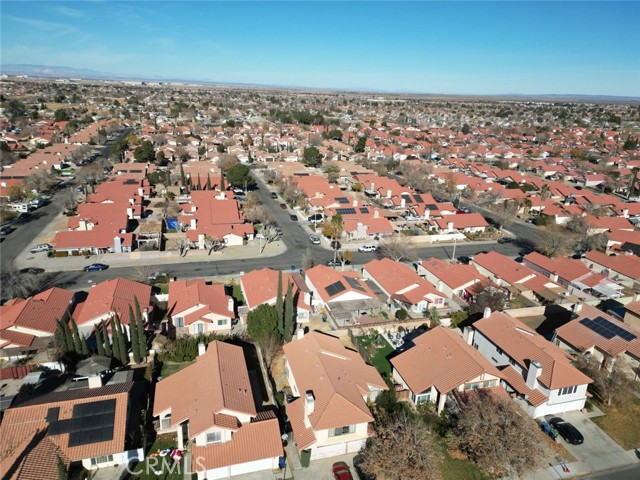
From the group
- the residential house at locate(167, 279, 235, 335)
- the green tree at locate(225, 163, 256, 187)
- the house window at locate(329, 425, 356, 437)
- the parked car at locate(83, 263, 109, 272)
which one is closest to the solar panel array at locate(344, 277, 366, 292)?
the residential house at locate(167, 279, 235, 335)

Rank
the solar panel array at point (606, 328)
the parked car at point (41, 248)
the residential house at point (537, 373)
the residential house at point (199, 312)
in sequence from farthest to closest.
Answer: the parked car at point (41, 248), the residential house at point (199, 312), the solar panel array at point (606, 328), the residential house at point (537, 373)

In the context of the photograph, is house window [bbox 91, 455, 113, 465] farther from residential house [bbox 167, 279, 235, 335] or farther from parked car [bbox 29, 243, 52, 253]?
parked car [bbox 29, 243, 52, 253]

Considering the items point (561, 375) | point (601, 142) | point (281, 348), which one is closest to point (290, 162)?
point (281, 348)

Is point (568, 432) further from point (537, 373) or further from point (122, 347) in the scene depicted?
point (122, 347)

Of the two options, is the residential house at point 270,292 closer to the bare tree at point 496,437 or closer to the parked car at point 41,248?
the bare tree at point 496,437

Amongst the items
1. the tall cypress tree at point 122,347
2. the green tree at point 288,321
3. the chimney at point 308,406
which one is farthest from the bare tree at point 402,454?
the tall cypress tree at point 122,347

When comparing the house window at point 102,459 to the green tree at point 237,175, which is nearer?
the house window at point 102,459

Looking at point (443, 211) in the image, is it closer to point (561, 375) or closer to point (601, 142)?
point (561, 375)
